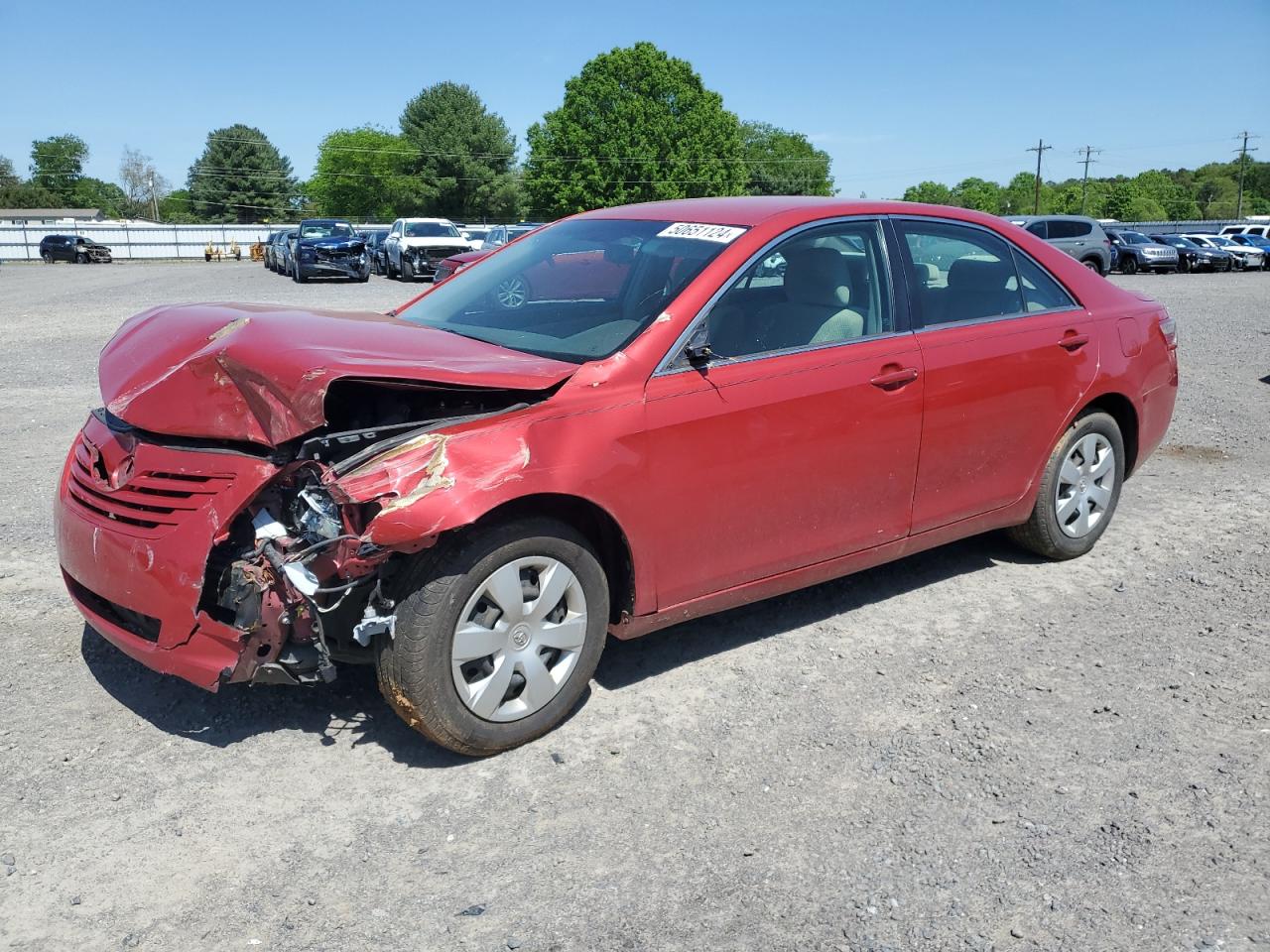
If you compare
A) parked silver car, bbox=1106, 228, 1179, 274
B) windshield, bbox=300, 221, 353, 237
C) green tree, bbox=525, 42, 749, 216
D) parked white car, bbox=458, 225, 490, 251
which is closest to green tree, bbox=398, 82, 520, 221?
green tree, bbox=525, 42, 749, 216

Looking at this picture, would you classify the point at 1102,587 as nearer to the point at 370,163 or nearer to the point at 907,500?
the point at 907,500

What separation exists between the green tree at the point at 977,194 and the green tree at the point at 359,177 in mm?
59508

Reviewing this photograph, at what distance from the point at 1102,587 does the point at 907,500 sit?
4.42 ft

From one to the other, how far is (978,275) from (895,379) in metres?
0.91

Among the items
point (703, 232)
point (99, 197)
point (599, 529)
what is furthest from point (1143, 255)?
point (99, 197)

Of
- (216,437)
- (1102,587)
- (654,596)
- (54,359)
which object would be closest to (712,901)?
(654,596)

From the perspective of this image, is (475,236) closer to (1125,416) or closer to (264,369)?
(1125,416)

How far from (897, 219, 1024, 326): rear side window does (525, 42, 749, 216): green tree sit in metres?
73.3

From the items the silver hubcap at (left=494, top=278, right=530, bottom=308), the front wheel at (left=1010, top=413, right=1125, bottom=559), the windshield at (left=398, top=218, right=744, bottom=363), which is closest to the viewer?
the windshield at (left=398, top=218, right=744, bottom=363)

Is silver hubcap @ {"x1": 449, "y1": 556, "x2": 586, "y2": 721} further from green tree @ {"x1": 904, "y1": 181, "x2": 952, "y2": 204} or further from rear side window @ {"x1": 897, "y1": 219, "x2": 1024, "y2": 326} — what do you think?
green tree @ {"x1": 904, "y1": 181, "x2": 952, "y2": 204}

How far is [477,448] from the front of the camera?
3.19 meters

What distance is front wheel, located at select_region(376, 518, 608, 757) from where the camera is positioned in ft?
10.4

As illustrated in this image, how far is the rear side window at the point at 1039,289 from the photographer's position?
4902mm

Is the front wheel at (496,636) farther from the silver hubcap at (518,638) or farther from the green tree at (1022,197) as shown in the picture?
the green tree at (1022,197)
